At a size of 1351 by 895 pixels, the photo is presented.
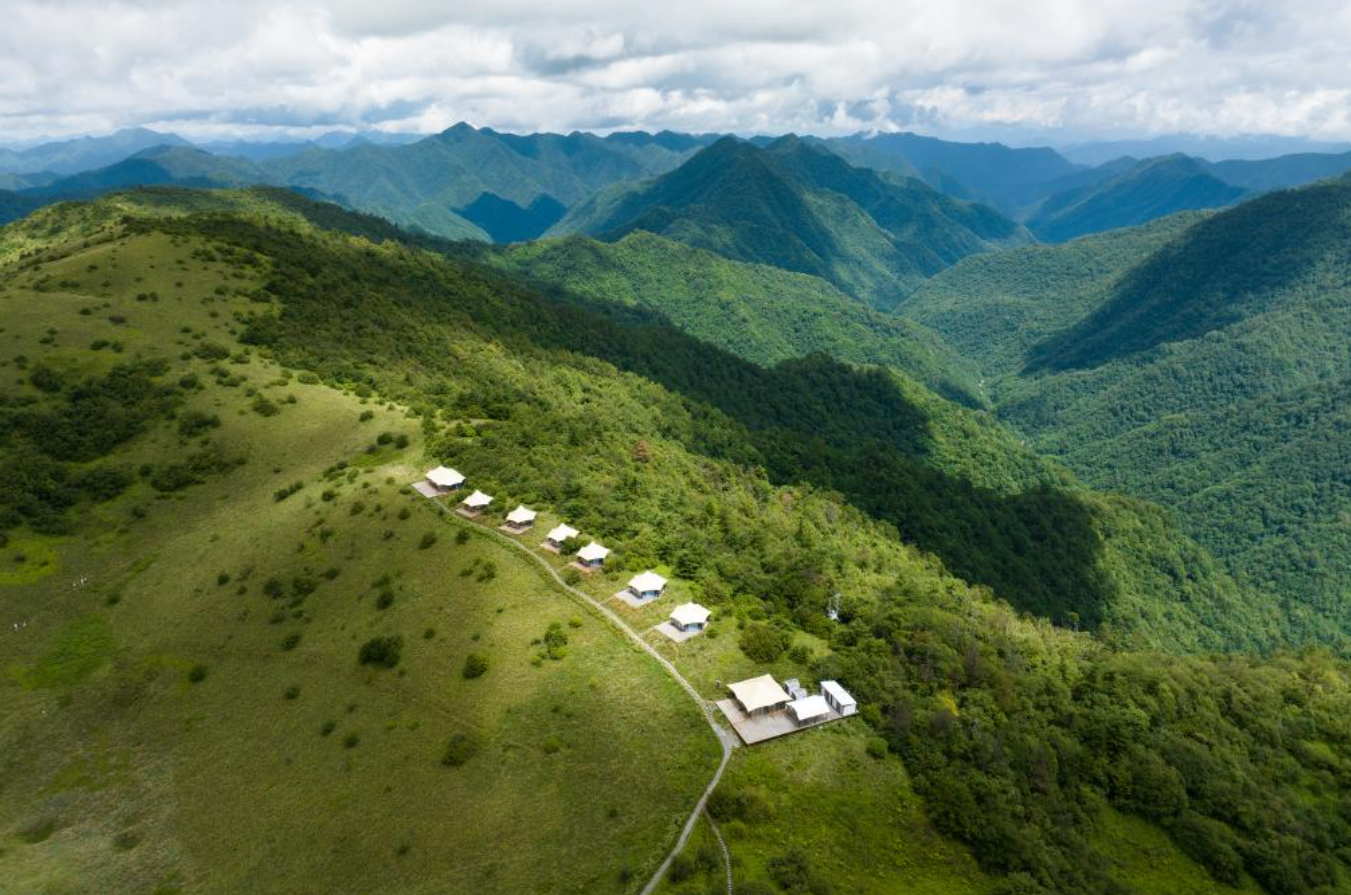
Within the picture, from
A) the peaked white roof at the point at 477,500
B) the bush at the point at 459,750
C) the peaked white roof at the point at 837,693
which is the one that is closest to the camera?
the bush at the point at 459,750

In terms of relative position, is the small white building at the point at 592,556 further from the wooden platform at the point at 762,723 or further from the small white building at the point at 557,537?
the wooden platform at the point at 762,723

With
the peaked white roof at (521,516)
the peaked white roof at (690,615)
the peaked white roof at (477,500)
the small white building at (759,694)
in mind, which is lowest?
the small white building at (759,694)

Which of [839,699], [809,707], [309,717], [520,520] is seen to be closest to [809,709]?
[809,707]

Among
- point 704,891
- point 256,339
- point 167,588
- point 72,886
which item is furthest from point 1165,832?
point 256,339

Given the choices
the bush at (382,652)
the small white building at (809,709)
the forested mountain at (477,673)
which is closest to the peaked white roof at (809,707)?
the small white building at (809,709)

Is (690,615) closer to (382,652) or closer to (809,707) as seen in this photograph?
(809,707)

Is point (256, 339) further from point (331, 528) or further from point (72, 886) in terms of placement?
point (72, 886)
